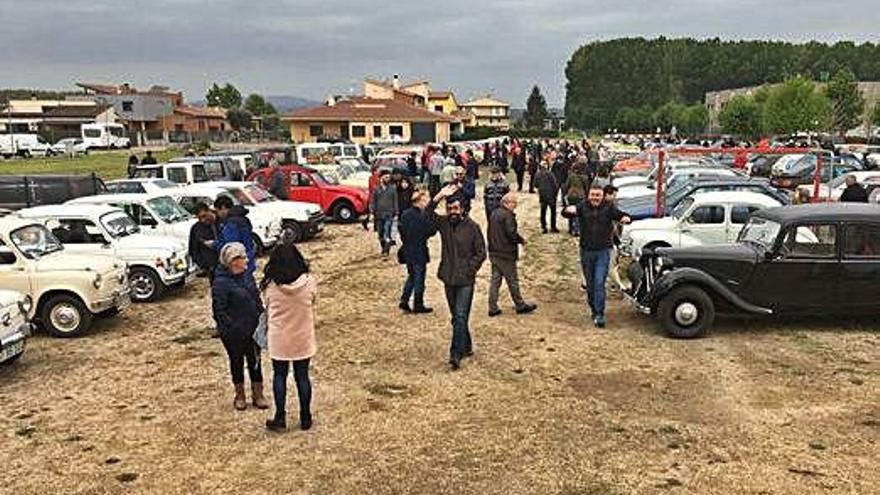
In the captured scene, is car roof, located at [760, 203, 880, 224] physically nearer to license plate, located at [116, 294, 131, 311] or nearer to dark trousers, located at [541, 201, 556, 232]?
dark trousers, located at [541, 201, 556, 232]

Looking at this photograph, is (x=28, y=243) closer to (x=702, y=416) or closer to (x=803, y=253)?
(x=702, y=416)

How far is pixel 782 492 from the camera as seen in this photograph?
567 cm

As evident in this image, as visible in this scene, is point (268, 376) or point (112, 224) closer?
point (268, 376)

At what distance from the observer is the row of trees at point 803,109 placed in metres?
61.4

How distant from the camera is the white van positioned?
62.7 meters

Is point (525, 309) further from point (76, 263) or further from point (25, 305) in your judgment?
point (25, 305)

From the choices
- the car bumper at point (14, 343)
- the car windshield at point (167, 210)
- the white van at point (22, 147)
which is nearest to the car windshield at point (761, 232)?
the car bumper at point (14, 343)

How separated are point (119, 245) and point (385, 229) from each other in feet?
17.1

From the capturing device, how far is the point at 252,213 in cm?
1677

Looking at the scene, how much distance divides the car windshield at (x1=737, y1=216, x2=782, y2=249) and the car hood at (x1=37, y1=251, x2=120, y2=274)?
839cm

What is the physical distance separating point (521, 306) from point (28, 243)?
657cm

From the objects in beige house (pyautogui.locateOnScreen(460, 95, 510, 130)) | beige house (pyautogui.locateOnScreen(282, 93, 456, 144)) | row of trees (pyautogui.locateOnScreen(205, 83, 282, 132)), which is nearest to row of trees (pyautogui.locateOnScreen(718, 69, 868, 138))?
beige house (pyautogui.locateOnScreen(282, 93, 456, 144))

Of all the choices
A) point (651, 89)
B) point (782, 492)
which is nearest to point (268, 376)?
point (782, 492)

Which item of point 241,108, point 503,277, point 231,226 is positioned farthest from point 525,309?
point 241,108
